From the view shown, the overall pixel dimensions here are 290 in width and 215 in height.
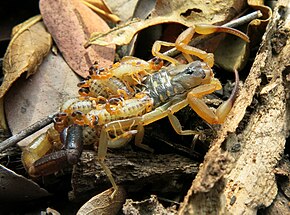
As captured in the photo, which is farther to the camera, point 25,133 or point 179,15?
point 179,15

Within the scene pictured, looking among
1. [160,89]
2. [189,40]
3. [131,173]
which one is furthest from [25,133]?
[189,40]

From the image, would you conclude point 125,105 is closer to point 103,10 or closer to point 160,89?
point 160,89

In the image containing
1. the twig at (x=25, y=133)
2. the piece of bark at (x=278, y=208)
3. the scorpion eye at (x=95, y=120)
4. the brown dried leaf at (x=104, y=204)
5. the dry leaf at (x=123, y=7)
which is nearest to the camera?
the piece of bark at (x=278, y=208)

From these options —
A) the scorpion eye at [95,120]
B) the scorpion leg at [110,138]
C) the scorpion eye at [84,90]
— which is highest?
the scorpion eye at [84,90]

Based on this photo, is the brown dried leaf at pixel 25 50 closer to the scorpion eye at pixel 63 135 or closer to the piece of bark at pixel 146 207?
the scorpion eye at pixel 63 135

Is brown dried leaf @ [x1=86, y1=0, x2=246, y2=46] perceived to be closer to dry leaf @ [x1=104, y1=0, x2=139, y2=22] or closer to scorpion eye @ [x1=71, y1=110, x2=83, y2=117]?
dry leaf @ [x1=104, y1=0, x2=139, y2=22]

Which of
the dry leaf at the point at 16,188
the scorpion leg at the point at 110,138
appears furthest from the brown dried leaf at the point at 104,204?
the dry leaf at the point at 16,188
